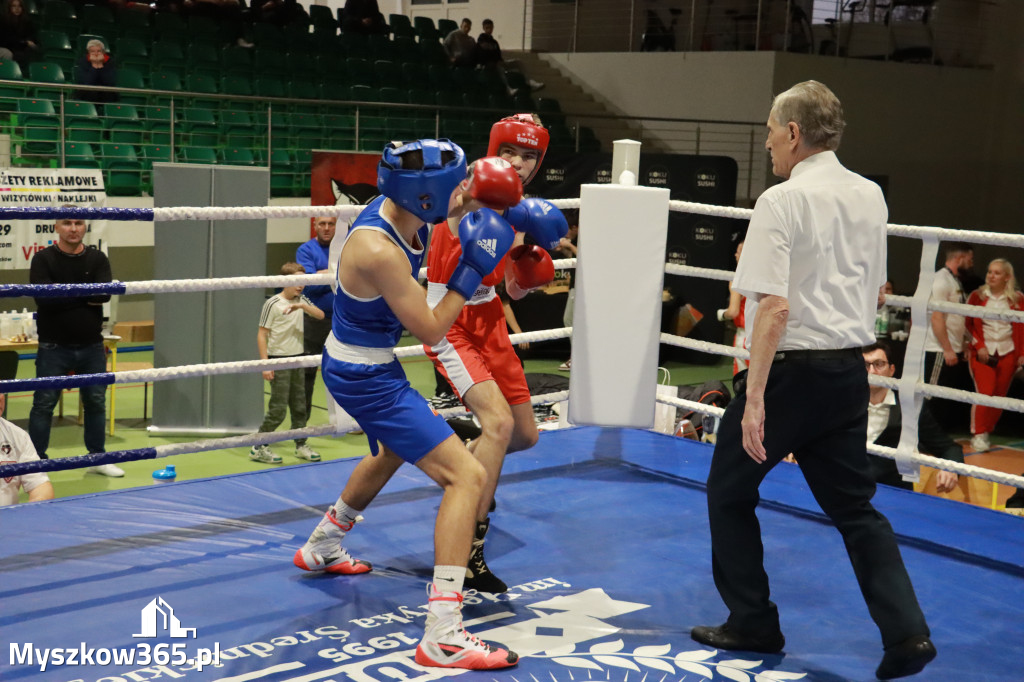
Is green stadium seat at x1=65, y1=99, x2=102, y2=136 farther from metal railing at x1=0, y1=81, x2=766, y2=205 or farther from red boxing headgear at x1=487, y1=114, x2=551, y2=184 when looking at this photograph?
red boxing headgear at x1=487, y1=114, x2=551, y2=184

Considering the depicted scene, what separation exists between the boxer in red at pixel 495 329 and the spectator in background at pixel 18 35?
7.64m

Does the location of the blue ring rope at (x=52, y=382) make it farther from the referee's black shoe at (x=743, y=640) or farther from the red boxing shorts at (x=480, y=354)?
the referee's black shoe at (x=743, y=640)

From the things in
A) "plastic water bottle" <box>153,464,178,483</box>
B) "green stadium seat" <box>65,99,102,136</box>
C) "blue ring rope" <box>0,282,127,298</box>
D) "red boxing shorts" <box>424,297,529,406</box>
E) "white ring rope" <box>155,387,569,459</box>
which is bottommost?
"plastic water bottle" <box>153,464,178,483</box>

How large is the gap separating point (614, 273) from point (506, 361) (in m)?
0.77

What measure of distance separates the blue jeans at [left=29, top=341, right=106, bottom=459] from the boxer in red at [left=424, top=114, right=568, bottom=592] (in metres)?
2.95

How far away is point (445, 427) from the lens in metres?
2.59

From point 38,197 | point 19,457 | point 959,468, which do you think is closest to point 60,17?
point 38,197

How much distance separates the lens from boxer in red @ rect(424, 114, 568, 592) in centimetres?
292

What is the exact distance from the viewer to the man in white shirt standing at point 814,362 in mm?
2320

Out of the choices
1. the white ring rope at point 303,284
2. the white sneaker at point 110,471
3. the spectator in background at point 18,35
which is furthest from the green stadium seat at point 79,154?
the white ring rope at point 303,284

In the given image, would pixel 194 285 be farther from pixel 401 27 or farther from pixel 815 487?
pixel 401 27

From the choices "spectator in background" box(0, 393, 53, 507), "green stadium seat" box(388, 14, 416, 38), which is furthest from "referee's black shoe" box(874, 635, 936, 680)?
"green stadium seat" box(388, 14, 416, 38)

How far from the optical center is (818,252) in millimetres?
2334

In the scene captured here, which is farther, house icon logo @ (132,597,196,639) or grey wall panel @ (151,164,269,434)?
grey wall panel @ (151,164,269,434)
